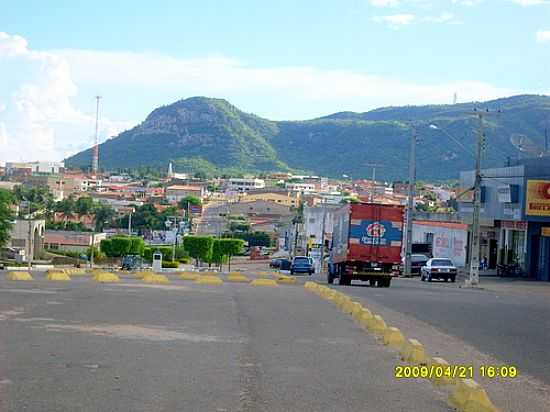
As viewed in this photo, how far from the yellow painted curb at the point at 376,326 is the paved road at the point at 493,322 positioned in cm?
163

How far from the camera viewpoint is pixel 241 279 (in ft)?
147

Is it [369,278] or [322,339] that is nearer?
[322,339]

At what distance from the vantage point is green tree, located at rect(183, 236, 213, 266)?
98250 millimetres

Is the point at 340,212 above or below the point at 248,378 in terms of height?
above

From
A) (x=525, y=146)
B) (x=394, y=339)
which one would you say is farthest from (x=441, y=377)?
(x=525, y=146)

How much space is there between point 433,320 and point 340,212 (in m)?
23.6

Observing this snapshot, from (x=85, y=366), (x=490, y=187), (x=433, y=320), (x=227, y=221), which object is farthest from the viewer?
(x=227, y=221)

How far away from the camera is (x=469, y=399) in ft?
34.5

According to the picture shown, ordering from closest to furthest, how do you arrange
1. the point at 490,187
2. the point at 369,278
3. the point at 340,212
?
the point at 369,278
the point at 340,212
the point at 490,187

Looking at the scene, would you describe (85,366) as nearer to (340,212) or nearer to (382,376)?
(382,376)

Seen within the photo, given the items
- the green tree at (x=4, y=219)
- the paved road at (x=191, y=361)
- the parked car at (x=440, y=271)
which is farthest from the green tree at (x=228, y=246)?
the paved road at (x=191, y=361)

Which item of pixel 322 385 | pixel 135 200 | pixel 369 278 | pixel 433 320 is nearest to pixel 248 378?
pixel 322 385

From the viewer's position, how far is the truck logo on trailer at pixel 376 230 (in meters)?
41.5
